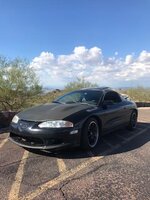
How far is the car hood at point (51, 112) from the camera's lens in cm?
541

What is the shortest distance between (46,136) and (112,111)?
2349 millimetres

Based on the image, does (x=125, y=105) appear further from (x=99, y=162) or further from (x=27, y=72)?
(x=27, y=72)

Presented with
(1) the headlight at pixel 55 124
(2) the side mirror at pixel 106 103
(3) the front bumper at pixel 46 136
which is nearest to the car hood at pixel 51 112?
(1) the headlight at pixel 55 124

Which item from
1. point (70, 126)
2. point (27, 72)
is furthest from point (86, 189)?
point (27, 72)

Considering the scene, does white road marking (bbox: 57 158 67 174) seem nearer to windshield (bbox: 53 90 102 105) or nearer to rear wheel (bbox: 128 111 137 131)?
windshield (bbox: 53 90 102 105)

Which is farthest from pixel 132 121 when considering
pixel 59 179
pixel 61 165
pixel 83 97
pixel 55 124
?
pixel 59 179

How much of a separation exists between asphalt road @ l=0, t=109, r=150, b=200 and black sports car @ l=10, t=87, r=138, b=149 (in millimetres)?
299

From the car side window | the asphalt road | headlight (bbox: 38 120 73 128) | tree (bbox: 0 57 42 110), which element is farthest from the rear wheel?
tree (bbox: 0 57 42 110)

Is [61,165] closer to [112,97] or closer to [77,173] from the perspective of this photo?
[77,173]

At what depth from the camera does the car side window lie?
7039 millimetres

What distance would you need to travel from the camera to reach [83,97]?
6.90 m

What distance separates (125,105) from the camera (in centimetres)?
781

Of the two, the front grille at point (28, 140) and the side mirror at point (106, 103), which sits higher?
the side mirror at point (106, 103)

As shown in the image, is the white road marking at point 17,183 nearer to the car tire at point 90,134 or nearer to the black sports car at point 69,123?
the black sports car at point 69,123
